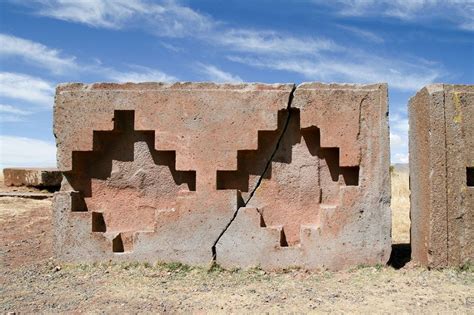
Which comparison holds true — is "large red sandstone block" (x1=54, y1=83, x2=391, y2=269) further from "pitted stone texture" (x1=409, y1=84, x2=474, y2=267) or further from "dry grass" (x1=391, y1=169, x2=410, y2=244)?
"dry grass" (x1=391, y1=169, x2=410, y2=244)

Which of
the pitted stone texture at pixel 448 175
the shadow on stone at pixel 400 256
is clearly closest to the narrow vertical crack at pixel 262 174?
the pitted stone texture at pixel 448 175

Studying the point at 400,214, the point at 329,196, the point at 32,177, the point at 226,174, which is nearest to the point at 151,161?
the point at 226,174

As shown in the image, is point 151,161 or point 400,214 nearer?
point 151,161

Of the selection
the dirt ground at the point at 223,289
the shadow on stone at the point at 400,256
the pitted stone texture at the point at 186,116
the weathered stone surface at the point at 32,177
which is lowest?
the dirt ground at the point at 223,289

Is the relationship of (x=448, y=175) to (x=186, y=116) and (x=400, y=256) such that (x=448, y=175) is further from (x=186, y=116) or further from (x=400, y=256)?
(x=186, y=116)

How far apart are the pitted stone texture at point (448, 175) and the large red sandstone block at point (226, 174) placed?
17.1 inches

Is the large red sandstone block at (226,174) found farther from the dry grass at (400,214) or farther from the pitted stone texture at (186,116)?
the dry grass at (400,214)

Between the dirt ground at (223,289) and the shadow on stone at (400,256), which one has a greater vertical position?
the shadow on stone at (400,256)

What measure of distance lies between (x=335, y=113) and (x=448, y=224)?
1.68 meters

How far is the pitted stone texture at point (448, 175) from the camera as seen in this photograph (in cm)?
517

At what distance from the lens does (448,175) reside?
5191mm

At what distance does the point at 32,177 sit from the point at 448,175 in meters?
9.39

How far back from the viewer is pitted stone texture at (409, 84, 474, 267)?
517cm

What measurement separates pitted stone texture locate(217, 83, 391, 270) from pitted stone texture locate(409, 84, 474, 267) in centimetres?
42
